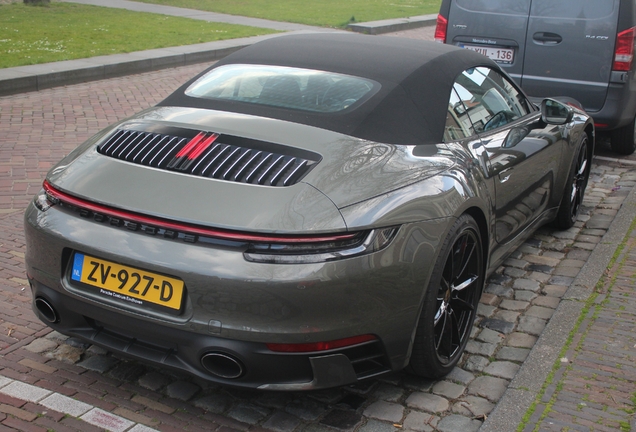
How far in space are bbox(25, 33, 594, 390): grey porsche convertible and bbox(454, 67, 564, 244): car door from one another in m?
0.09

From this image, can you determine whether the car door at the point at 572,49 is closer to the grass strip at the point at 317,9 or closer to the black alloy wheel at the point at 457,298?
the black alloy wheel at the point at 457,298

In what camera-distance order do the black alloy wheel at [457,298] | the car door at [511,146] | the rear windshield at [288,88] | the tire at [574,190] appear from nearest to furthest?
the black alloy wheel at [457,298]
the rear windshield at [288,88]
the car door at [511,146]
the tire at [574,190]

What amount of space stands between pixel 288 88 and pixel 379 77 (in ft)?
1.49

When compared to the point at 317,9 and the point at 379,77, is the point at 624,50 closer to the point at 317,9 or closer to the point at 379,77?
the point at 379,77

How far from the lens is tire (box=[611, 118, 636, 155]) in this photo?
809 centimetres

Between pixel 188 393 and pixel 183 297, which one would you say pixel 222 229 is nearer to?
pixel 183 297

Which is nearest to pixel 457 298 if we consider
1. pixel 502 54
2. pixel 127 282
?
pixel 127 282

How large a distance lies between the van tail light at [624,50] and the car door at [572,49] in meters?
0.05

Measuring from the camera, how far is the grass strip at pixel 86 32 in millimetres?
12508

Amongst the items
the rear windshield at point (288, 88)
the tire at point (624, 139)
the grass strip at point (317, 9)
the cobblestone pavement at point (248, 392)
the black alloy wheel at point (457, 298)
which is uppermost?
the rear windshield at point (288, 88)

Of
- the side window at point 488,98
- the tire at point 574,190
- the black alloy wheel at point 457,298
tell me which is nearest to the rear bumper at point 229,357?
the black alloy wheel at point 457,298

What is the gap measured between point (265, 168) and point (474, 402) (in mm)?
1429

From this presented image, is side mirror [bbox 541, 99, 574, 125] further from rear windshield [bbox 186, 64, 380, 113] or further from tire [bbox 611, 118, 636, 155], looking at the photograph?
tire [bbox 611, 118, 636, 155]

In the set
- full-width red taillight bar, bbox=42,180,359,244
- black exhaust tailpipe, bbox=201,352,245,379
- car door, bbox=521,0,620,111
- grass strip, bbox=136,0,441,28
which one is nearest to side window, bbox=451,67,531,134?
full-width red taillight bar, bbox=42,180,359,244
